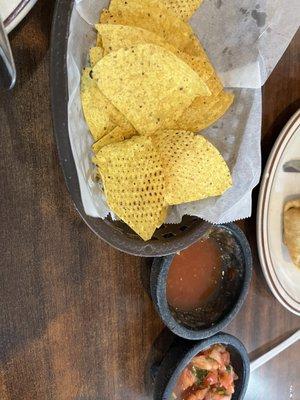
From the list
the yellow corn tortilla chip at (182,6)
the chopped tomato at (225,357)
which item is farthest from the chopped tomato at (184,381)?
the yellow corn tortilla chip at (182,6)

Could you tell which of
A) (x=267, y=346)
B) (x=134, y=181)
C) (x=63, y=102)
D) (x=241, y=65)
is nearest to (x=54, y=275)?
(x=134, y=181)

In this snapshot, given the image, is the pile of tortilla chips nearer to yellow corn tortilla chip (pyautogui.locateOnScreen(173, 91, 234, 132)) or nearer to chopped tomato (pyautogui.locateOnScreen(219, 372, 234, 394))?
yellow corn tortilla chip (pyautogui.locateOnScreen(173, 91, 234, 132))

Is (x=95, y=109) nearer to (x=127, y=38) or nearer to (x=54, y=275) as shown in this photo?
(x=127, y=38)

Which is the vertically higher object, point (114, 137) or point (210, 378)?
point (114, 137)

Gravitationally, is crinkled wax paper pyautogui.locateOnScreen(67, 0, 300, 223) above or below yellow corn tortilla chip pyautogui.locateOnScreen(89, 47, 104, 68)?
below

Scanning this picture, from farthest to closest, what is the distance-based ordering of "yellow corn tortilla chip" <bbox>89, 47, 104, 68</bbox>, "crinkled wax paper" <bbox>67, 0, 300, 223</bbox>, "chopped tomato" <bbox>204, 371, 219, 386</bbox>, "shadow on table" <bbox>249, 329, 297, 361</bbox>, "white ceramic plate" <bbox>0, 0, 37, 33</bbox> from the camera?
1. "shadow on table" <bbox>249, 329, 297, 361</bbox>
2. "chopped tomato" <bbox>204, 371, 219, 386</bbox>
3. "crinkled wax paper" <bbox>67, 0, 300, 223</bbox>
4. "yellow corn tortilla chip" <bbox>89, 47, 104, 68</bbox>
5. "white ceramic plate" <bbox>0, 0, 37, 33</bbox>

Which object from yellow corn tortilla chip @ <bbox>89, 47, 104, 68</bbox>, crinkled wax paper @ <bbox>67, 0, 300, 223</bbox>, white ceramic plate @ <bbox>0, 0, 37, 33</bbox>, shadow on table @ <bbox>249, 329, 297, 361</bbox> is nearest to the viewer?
white ceramic plate @ <bbox>0, 0, 37, 33</bbox>

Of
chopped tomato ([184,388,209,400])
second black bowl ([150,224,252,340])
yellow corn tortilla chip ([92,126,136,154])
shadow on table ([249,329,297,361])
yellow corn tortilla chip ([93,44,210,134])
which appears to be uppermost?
yellow corn tortilla chip ([93,44,210,134])

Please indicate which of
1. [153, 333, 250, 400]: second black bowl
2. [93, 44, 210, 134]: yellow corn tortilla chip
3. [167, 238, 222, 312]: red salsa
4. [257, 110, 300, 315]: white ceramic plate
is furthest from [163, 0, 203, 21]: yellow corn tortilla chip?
[153, 333, 250, 400]: second black bowl
